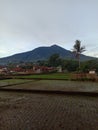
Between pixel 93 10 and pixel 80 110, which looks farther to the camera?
pixel 93 10

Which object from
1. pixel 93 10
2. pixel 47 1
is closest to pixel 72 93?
pixel 47 1

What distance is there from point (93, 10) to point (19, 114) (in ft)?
41.5

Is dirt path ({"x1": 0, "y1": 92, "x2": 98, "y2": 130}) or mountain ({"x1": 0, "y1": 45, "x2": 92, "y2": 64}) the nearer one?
dirt path ({"x1": 0, "y1": 92, "x2": 98, "y2": 130})

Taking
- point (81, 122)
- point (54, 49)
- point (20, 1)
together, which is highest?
point (54, 49)

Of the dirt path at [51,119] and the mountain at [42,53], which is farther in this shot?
the mountain at [42,53]

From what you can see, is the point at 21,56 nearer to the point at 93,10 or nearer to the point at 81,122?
the point at 93,10

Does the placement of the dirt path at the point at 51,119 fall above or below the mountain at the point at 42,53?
below

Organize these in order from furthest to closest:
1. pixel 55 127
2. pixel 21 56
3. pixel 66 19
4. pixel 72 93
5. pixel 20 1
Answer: pixel 21 56
pixel 66 19
pixel 20 1
pixel 72 93
pixel 55 127

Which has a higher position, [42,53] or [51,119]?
[42,53]

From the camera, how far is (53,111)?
4680 mm

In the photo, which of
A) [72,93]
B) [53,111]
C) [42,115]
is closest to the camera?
[42,115]

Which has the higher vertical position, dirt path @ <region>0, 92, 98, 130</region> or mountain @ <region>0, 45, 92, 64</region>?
mountain @ <region>0, 45, 92, 64</region>

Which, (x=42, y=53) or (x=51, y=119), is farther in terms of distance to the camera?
(x=42, y=53)

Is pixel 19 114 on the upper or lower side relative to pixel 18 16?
lower
